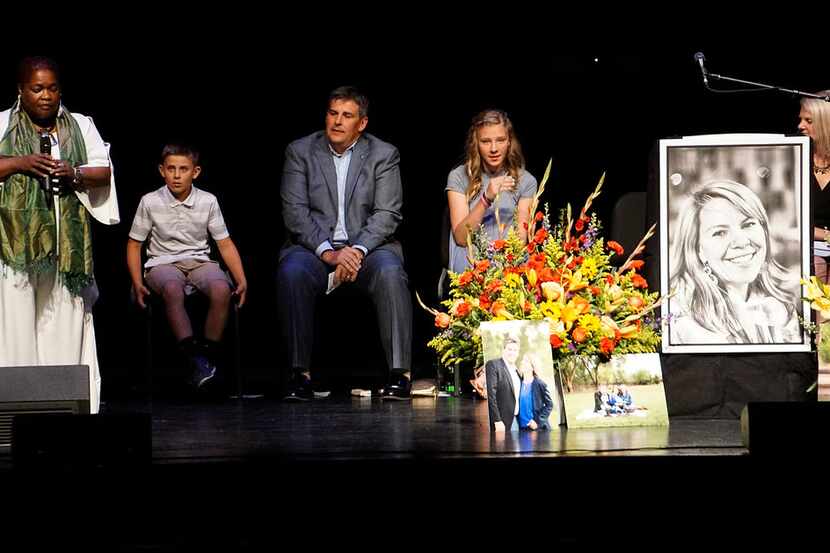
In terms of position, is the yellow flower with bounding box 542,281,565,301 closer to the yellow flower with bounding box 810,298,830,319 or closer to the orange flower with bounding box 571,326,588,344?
the orange flower with bounding box 571,326,588,344

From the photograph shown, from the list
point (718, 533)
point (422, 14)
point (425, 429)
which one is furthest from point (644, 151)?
point (718, 533)

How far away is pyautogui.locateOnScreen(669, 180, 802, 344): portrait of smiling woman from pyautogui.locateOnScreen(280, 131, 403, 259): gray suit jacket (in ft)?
5.52

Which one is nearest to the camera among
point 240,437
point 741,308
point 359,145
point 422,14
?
point 240,437

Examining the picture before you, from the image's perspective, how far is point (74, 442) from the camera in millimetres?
2529

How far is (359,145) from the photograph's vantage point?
4961 millimetres

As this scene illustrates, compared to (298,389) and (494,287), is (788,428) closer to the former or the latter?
(494,287)

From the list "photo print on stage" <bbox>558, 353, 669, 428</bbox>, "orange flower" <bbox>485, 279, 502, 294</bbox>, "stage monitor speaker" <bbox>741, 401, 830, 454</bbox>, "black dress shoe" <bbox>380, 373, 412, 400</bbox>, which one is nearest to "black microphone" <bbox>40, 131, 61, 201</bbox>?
"black dress shoe" <bbox>380, 373, 412, 400</bbox>

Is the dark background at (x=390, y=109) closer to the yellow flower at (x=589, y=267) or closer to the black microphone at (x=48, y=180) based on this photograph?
the black microphone at (x=48, y=180)

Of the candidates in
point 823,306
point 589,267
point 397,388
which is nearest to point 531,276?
point 589,267

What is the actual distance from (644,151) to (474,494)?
3297mm

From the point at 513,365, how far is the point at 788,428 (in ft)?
2.67

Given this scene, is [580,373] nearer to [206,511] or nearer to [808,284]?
[808,284]

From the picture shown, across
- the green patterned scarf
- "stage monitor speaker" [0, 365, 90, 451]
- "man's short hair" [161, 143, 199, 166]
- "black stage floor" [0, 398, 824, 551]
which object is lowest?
"black stage floor" [0, 398, 824, 551]

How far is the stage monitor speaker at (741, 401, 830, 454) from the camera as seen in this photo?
247cm
